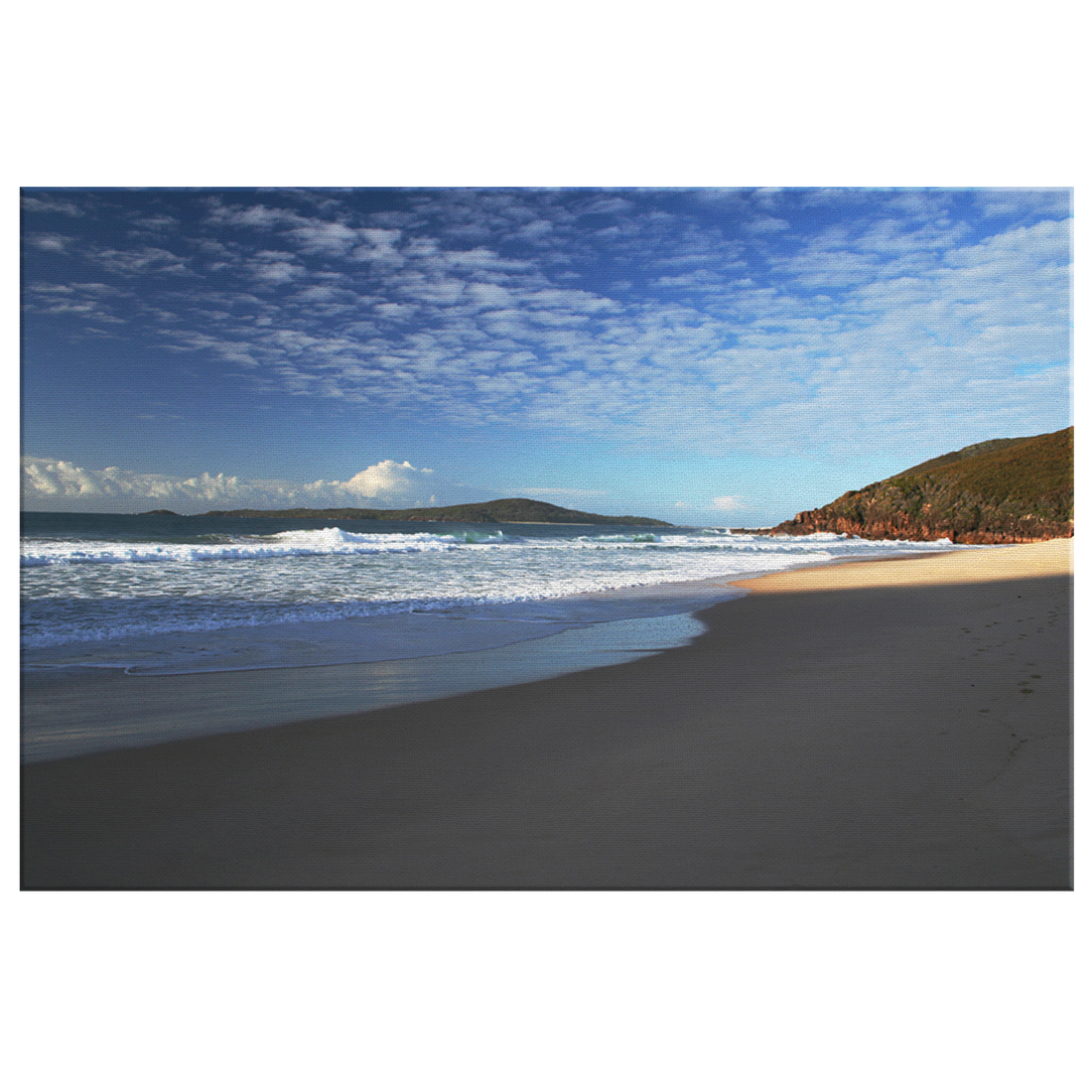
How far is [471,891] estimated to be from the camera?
1.62 metres

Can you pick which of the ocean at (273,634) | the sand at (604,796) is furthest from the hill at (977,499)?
the ocean at (273,634)

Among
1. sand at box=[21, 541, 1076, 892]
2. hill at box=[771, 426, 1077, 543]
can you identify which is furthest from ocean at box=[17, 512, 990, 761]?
hill at box=[771, 426, 1077, 543]

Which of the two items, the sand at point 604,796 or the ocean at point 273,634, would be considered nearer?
the sand at point 604,796

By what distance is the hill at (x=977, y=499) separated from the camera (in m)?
2.53

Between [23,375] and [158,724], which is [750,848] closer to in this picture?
[158,724]

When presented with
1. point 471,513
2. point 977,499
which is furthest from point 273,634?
point 977,499

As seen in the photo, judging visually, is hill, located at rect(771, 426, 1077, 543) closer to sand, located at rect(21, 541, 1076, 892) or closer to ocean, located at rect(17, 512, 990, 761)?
sand, located at rect(21, 541, 1076, 892)

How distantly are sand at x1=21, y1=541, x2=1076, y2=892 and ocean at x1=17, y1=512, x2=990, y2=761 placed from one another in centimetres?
38

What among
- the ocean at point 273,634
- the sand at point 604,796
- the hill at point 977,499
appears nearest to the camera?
the sand at point 604,796

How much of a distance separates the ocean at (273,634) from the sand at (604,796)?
379mm

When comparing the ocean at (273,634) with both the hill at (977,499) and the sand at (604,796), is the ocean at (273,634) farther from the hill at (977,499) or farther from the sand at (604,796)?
the hill at (977,499)

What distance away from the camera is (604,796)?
1942mm

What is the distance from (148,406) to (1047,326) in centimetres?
390
